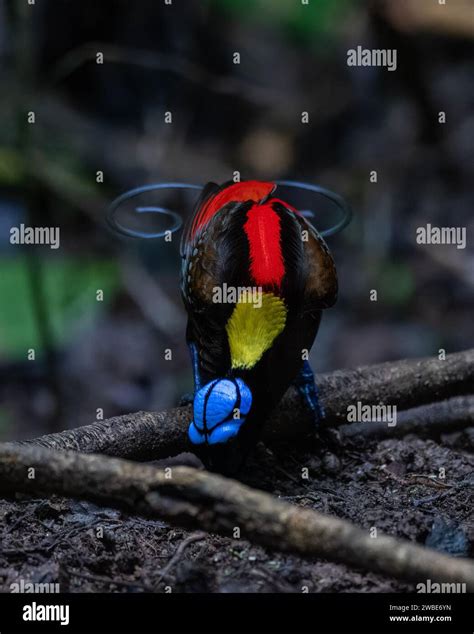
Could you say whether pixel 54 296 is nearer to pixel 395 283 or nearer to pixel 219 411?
pixel 395 283

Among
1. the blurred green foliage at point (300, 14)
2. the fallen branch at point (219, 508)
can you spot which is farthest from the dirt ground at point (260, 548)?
the blurred green foliage at point (300, 14)

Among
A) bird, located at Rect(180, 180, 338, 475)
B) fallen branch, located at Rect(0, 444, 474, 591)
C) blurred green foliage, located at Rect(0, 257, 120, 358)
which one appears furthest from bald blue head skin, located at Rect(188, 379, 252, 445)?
blurred green foliage, located at Rect(0, 257, 120, 358)

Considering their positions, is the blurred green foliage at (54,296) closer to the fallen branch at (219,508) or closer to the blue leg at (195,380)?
the blue leg at (195,380)

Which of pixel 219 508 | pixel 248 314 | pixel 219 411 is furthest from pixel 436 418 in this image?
pixel 219 508

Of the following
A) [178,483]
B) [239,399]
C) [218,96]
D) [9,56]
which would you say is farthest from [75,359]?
[178,483]

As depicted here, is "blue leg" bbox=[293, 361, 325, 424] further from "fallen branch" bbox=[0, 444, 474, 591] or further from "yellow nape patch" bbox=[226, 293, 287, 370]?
"fallen branch" bbox=[0, 444, 474, 591]

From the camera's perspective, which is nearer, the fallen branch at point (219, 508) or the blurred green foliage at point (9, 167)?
the fallen branch at point (219, 508)
